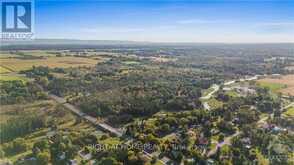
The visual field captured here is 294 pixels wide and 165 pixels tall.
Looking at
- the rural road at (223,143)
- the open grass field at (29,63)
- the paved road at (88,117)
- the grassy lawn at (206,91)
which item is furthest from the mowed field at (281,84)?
the open grass field at (29,63)

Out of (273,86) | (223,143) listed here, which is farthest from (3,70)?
(273,86)

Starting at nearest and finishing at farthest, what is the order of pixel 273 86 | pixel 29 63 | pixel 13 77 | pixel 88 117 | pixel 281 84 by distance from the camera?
pixel 88 117
pixel 13 77
pixel 273 86
pixel 281 84
pixel 29 63

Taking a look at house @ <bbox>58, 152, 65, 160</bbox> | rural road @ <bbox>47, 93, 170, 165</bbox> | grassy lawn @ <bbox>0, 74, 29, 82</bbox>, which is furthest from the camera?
grassy lawn @ <bbox>0, 74, 29, 82</bbox>

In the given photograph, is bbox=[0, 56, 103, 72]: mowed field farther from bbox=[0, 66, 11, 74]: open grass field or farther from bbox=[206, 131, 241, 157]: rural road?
bbox=[206, 131, 241, 157]: rural road

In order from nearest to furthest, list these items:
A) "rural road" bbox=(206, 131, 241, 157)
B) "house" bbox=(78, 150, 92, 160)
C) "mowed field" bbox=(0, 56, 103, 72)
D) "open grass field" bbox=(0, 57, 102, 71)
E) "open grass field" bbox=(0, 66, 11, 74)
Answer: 1. "house" bbox=(78, 150, 92, 160)
2. "rural road" bbox=(206, 131, 241, 157)
3. "open grass field" bbox=(0, 66, 11, 74)
4. "mowed field" bbox=(0, 56, 103, 72)
5. "open grass field" bbox=(0, 57, 102, 71)

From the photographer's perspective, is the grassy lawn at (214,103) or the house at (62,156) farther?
the grassy lawn at (214,103)

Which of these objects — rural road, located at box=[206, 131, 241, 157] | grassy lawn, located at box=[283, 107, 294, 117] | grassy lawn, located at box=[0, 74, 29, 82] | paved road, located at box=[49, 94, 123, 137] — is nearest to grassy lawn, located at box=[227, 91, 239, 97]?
grassy lawn, located at box=[283, 107, 294, 117]

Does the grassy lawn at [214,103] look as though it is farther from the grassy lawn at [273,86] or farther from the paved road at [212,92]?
the grassy lawn at [273,86]

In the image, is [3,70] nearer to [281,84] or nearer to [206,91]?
[206,91]

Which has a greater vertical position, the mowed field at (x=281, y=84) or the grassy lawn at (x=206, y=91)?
the mowed field at (x=281, y=84)
